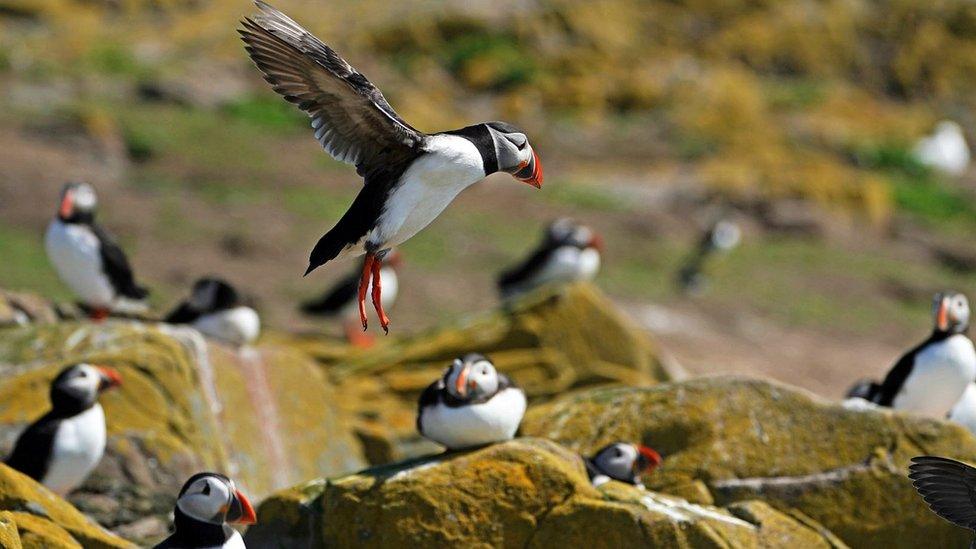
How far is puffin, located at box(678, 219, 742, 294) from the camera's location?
65.5 ft

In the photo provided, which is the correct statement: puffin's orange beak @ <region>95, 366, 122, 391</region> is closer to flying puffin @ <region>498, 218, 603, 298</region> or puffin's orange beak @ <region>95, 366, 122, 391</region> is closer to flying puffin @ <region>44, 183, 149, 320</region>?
flying puffin @ <region>44, 183, 149, 320</region>

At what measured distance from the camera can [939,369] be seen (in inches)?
357

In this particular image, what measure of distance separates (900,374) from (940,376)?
0.93 ft

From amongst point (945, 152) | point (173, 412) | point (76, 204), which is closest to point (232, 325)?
point (76, 204)

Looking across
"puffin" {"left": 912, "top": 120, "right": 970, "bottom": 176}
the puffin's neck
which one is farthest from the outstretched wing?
"puffin" {"left": 912, "top": 120, "right": 970, "bottom": 176}

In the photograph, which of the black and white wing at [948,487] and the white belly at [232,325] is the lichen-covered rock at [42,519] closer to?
the white belly at [232,325]

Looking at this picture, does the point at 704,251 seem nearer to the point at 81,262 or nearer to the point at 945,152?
the point at 945,152

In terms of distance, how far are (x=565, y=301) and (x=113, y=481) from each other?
459 cm

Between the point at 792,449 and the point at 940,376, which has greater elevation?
the point at 940,376

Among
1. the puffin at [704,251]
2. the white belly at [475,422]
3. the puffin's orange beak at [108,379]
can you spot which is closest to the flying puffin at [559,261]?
the puffin at [704,251]

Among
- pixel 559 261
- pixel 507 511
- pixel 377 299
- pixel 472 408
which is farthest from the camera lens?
pixel 559 261

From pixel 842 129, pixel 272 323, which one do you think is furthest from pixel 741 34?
pixel 272 323

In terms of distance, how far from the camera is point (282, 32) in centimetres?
652

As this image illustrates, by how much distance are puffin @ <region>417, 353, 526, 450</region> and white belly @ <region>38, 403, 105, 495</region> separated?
1.85 metres
